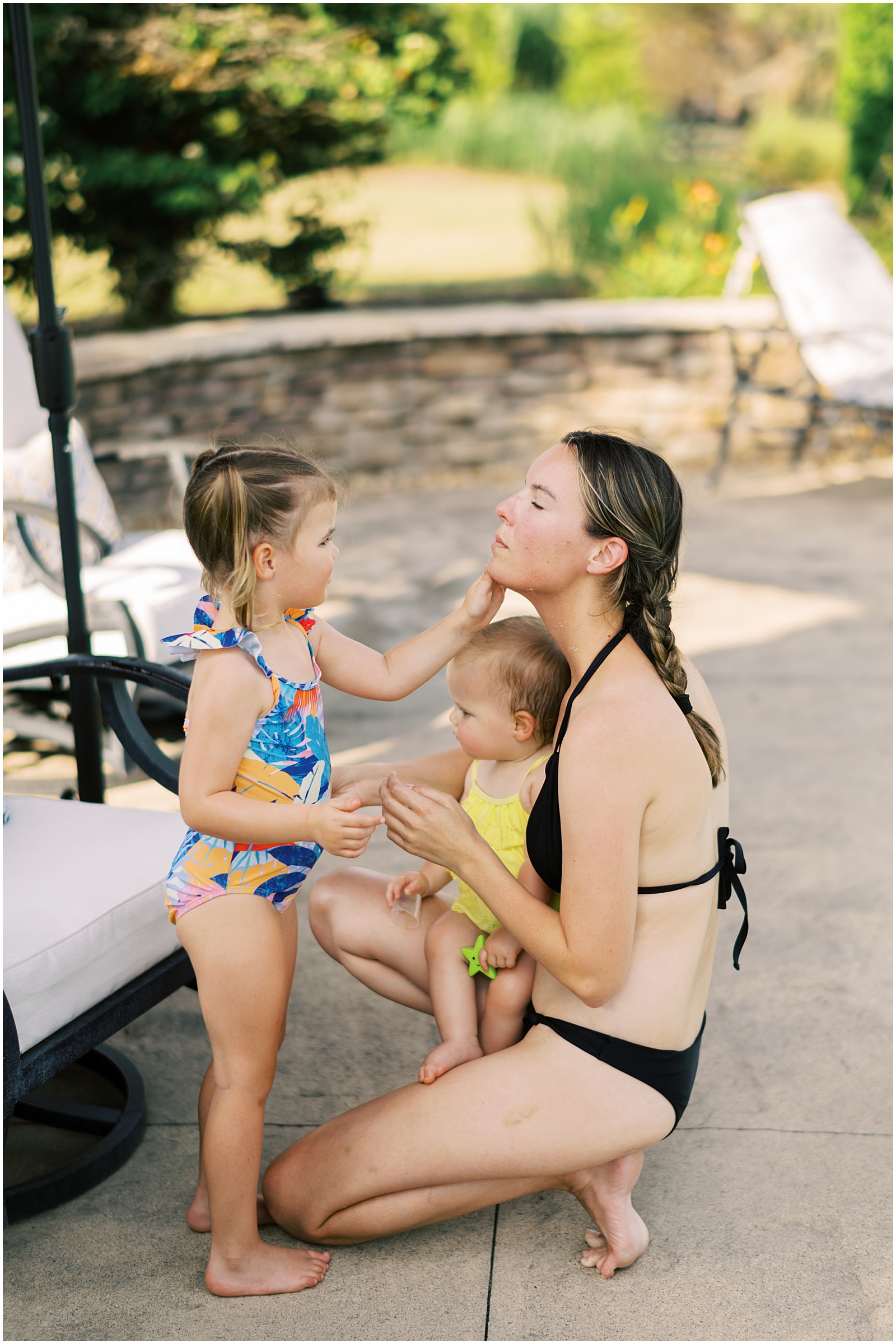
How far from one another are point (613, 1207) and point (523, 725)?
754 mm

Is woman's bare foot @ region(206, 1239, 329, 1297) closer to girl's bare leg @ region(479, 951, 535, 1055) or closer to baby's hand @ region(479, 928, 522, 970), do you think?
girl's bare leg @ region(479, 951, 535, 1055)

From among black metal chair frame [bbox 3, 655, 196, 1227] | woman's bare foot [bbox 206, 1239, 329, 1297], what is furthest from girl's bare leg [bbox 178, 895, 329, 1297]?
black metal chair frame [bbox 3, 655, 196, 1227]

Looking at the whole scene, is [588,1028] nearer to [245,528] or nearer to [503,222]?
[245,528]

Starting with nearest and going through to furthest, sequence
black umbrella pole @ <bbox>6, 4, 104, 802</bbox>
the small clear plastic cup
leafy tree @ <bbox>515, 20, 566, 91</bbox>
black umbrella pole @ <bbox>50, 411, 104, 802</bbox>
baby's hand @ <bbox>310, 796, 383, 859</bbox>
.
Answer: baby's hand @ <bbox>310, 796, 383, 859</bbox>
the small clear plastic cup
black umbrella pole @ <bbox>6, 4, 104, 802</bbox>
black umbrella pole @ <bbox>50, 411, 104, 802</bbox>
leafy tree @ <bbox>515, 20, 566, 91</bbox>

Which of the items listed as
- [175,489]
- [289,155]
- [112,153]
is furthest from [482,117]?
[175,489]

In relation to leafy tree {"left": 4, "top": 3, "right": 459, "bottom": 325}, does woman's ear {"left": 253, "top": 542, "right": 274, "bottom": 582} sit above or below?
below

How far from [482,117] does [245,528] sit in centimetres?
1278

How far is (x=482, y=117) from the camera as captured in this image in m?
13.0

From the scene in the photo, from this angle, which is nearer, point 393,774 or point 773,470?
point 393,774

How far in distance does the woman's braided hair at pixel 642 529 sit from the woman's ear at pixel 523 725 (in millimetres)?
228

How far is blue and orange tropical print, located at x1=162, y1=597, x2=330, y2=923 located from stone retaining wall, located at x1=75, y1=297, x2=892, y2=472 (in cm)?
459

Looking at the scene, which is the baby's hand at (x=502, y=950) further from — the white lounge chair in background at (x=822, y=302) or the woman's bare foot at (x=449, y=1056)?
the white lounge chair in background at (x=822, y=302)

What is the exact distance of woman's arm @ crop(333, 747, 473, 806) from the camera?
6.68 ft

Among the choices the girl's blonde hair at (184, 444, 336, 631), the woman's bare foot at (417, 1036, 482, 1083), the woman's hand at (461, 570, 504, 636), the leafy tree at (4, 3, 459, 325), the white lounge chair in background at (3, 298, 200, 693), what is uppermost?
the leafy tree at (4, 3, 459, 325)
